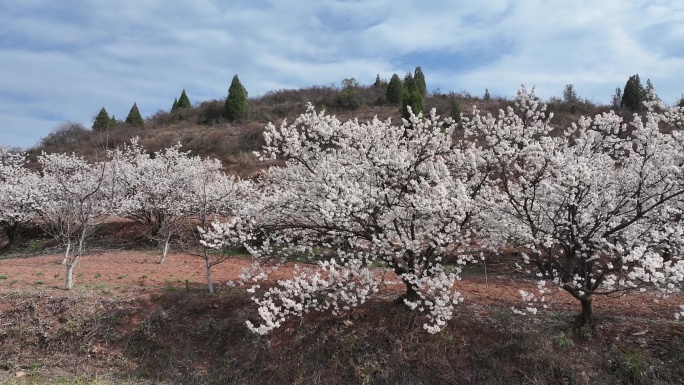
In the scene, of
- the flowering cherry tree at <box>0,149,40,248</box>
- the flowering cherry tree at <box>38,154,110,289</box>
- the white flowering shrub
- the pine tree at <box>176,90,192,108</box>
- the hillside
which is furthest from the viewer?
the pine tree at <box>176,90,192,108</box>

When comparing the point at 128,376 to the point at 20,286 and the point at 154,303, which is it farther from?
the point at 20,286

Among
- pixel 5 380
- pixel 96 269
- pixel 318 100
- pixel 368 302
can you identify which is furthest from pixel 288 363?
pixel 318 100

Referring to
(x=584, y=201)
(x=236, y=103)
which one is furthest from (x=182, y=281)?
(x=236, y=103)

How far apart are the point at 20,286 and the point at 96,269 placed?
9.56 ft

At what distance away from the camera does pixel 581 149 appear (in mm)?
8828

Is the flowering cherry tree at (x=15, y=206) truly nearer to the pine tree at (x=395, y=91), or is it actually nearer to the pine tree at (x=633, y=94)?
the pine tree at (x=395, y=91)

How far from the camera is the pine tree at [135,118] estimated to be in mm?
50006

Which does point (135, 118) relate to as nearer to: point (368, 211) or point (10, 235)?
point (10, 235)

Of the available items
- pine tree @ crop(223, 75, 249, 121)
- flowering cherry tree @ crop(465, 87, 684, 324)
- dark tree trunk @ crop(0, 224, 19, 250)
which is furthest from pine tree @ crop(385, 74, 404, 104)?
flowering cherry tree @ crop(465, 87, 684, 324)

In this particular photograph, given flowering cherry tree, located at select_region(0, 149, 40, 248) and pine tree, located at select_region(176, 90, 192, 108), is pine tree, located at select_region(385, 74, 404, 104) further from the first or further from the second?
flowering cherry tree, located at select_region(0, 149, 40, 248)

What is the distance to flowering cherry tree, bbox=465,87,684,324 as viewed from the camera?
723 cm

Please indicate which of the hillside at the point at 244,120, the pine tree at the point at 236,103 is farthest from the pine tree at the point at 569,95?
the pine tree at the point at 236,103

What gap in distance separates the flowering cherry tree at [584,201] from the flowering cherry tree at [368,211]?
80 centimetres

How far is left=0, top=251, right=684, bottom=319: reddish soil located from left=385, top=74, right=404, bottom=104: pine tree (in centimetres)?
3050
